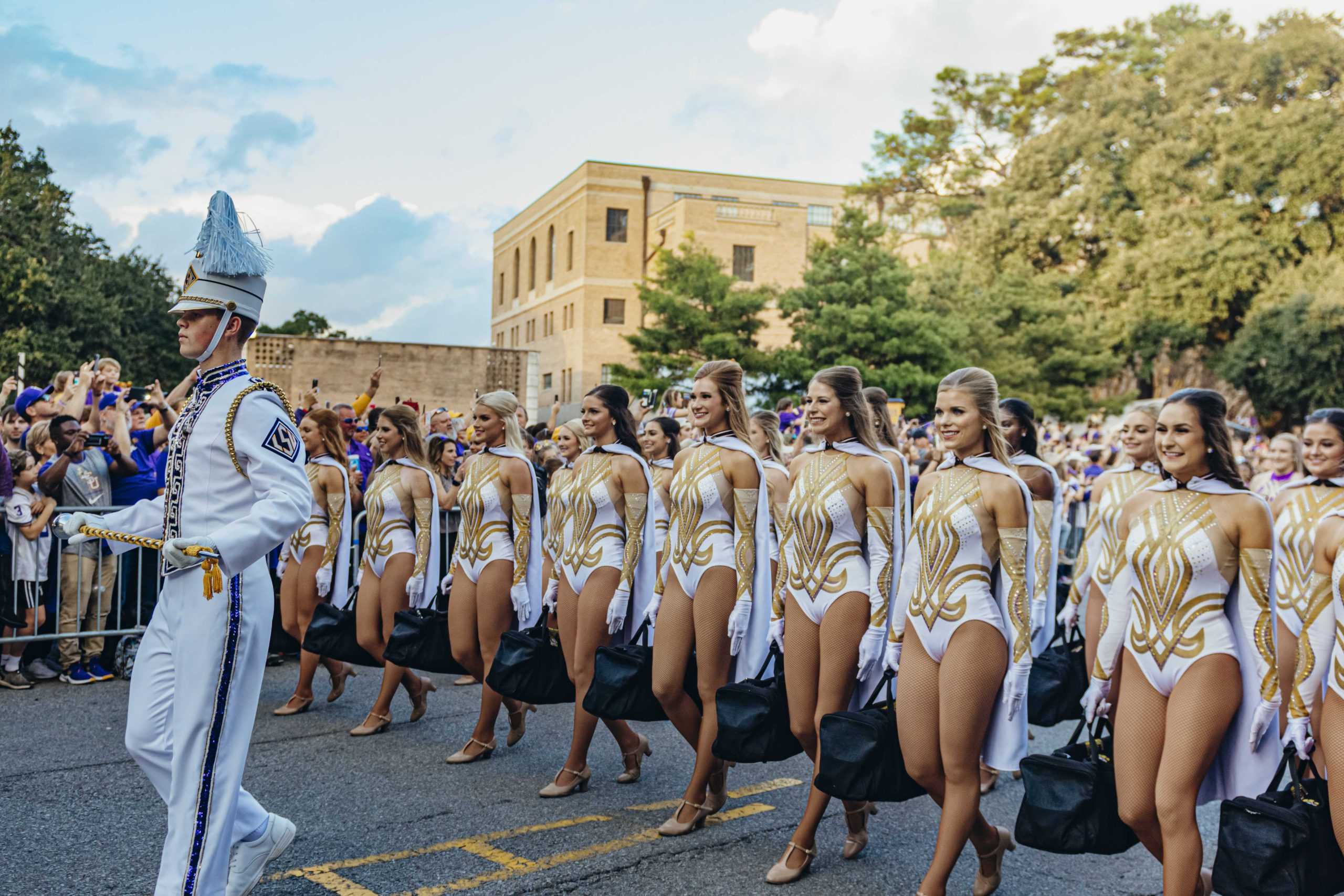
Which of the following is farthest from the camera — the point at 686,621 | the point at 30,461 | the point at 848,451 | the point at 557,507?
the point at 30,461

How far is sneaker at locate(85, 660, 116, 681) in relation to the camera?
366 inches

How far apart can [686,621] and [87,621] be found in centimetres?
598

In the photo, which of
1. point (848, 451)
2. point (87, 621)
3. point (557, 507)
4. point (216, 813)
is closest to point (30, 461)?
point (87, 621)

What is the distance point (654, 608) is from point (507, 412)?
1853 mm

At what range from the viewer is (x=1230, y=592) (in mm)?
4312

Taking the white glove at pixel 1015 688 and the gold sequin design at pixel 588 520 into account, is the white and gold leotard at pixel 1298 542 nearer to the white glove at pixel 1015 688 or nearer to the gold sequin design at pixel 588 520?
the white glove at pixel 1015 688

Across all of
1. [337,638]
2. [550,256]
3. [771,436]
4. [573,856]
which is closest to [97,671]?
[337,638]

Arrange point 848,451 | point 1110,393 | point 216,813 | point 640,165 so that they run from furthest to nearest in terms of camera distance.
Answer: point 640,165
point 1110,393
point 848,451
point 216,813

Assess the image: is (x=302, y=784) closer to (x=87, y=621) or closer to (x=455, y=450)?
(x=87, y=621)

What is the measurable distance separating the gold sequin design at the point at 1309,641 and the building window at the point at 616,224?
5628 centimetres

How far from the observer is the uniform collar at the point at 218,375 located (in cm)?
423

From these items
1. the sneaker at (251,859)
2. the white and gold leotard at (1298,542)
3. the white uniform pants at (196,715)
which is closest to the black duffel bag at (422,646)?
the sneaker at (251,859)

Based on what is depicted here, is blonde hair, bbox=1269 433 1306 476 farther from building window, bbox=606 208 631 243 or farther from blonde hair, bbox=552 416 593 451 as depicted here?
building window, bbox=606 208 631 243

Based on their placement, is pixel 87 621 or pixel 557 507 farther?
pixel 87 621
